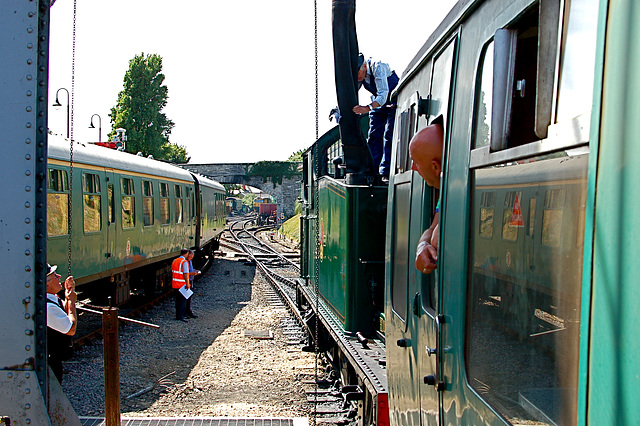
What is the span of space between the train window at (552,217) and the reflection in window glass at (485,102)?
1.64ft

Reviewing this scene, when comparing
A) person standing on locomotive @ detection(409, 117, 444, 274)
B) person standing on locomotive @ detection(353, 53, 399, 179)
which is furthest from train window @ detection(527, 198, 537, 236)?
person standing on locomotive @ detection(353, 53, 399, 179)

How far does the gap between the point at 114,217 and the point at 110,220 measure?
0.18m

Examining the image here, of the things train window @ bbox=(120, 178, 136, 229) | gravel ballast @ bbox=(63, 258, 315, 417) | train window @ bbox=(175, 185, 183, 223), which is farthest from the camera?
train window @ bbox=(175, 185, 183, 223)

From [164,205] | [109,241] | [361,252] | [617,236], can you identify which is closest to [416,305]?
[617,236]

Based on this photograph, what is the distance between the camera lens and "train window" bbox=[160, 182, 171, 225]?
1498 cm

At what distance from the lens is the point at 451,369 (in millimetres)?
2277

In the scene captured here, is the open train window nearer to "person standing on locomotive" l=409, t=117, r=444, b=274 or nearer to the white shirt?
"person standing on locomotive" l=409, t=117, r=444, b=274

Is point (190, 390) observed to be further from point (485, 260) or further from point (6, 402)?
point (485, 260)

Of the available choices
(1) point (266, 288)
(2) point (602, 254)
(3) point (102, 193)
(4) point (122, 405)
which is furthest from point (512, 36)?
(1) point (266, 288)

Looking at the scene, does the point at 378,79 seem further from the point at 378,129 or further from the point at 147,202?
the point at 147,202

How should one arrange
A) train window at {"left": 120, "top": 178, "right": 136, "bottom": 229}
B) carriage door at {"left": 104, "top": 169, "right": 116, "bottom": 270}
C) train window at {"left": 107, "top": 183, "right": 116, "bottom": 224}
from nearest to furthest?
carriage door at {"left": 104, "top": 169, "right": 116, "bottom": 270}, train window at {"left": 107, "top": 183, "right": 116, "bottom": 224}, train window at {"left": 120, "top": 178, "right": 136, "bottom": 229}

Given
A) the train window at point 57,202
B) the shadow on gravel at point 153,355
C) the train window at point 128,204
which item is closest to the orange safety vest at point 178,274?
the shadow on gravel at point 153,355

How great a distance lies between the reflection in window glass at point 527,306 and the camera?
4.62 feet

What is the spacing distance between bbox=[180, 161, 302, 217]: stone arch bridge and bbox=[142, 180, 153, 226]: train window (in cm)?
3867
